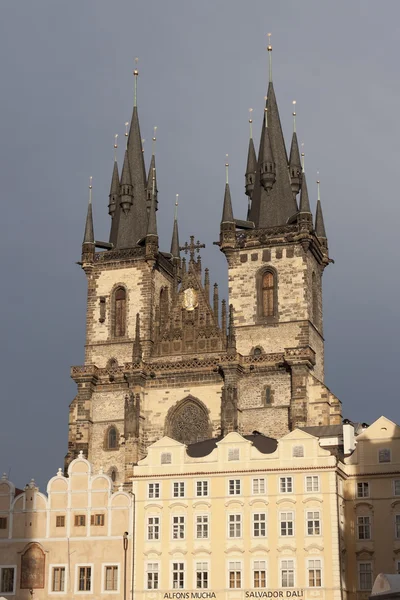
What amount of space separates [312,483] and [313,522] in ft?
6.52

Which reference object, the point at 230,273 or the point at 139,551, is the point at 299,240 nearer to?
the point at 230,273

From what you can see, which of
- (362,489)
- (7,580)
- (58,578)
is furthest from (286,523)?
(7,580)

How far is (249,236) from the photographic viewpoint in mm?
81750

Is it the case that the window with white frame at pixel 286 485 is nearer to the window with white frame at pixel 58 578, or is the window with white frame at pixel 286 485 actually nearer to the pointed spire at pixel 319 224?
the window with white frame at pixel 58 578

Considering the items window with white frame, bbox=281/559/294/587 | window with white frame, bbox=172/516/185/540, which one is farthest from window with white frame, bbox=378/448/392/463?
window with white frame, bbox=172/516/185/540

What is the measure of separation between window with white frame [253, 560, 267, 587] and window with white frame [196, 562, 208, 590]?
2.54 meters

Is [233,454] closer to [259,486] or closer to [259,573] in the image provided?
[259,486]

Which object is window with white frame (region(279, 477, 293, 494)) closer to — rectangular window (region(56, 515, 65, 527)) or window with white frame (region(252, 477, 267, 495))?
window with white frame (region(252, 477, 267, 495))

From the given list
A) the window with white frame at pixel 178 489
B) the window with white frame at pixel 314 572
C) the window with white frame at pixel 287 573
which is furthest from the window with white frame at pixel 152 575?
the window with white frame at pixel 314 572

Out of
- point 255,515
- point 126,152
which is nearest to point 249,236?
point 126,152

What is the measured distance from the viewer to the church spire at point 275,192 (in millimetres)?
82688

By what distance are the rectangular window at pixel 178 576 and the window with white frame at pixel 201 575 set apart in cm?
76

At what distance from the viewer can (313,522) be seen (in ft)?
191

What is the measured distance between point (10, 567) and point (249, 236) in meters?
30.6
